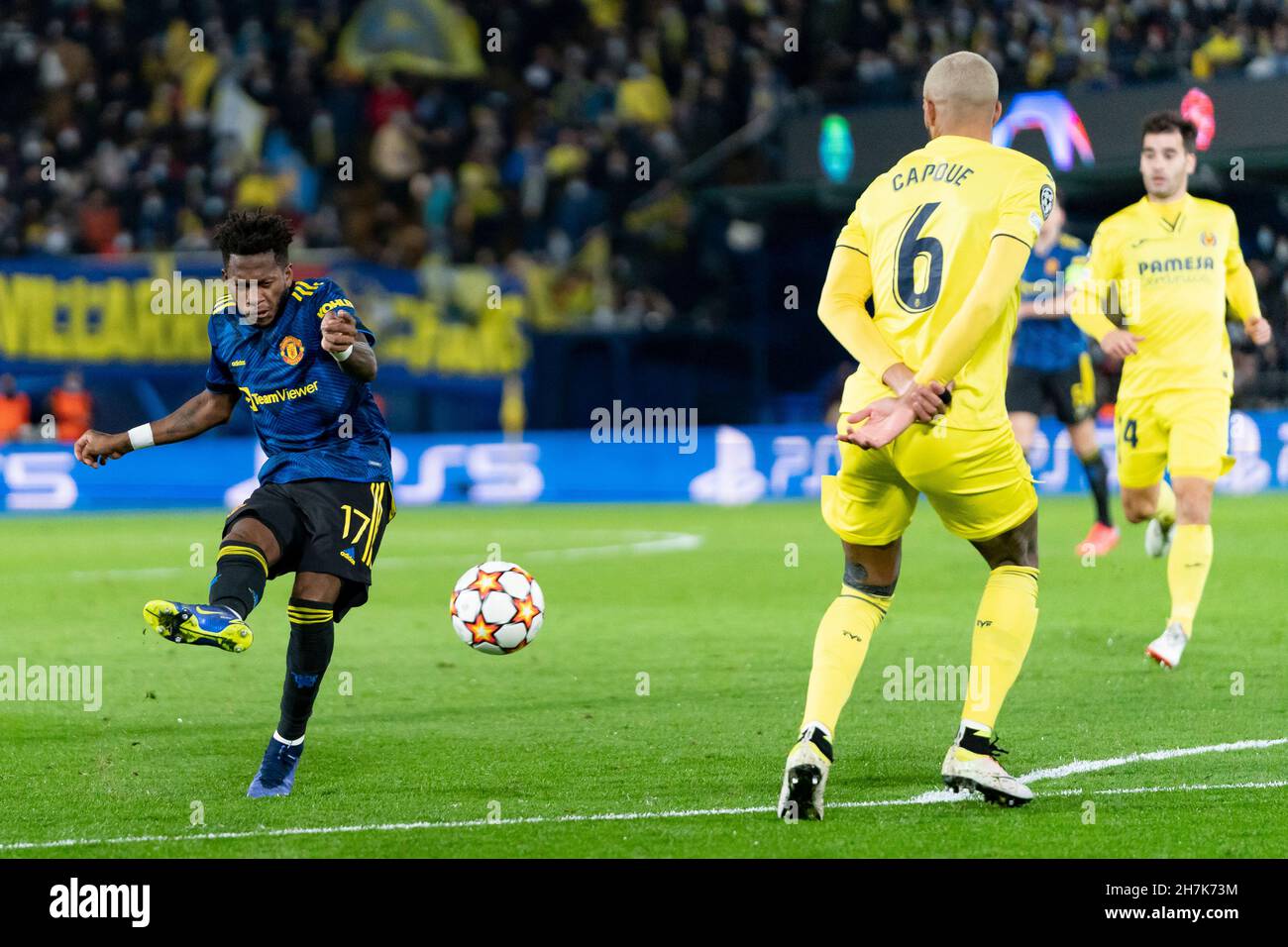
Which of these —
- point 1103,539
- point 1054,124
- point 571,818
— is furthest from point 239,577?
point 1054,124

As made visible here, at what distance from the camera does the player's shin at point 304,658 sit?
6.08 metres

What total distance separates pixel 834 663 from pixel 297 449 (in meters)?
1.90

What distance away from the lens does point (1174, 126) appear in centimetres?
882

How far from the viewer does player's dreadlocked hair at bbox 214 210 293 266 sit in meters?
6.07

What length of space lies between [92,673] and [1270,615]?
6193 millimetres

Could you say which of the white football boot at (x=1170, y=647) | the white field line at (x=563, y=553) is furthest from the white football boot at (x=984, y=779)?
the white field line at (x=563, y=553)

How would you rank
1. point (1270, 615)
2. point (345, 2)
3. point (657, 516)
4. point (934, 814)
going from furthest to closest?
1. point (345, 2)
2. point (657, 516)
3. point (1270, 615)
4. point (934, 814)

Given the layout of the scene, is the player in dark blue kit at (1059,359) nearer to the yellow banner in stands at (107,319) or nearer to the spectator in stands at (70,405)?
the yellow banner in stands at (107,319)

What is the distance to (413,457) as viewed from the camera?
2212 centimetres

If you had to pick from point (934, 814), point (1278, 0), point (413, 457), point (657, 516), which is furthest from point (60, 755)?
point (1278, 0)

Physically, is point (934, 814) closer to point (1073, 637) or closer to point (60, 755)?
point (60, 755)

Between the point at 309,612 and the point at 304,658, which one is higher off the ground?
the point at 309,612

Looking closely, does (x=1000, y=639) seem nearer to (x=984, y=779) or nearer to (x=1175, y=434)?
(x=984, y=779)

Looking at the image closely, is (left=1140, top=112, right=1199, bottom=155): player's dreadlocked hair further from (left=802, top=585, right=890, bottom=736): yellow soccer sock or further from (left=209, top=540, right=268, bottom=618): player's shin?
(left=209, top=540, right=268, bottom=618): player's shin
